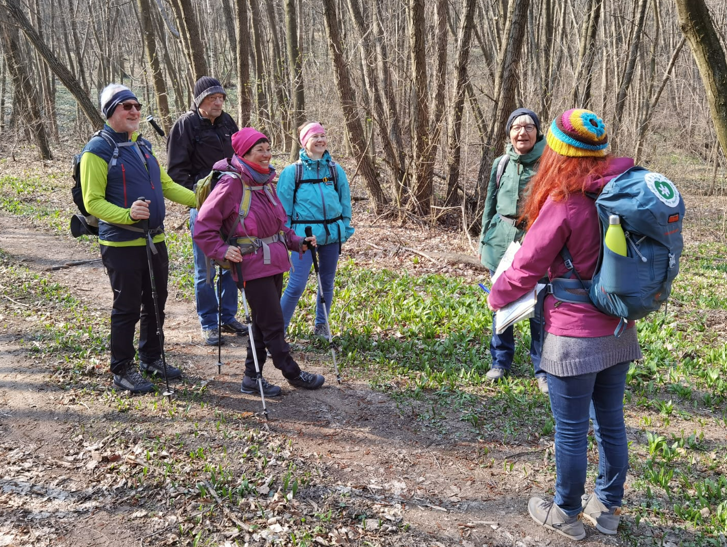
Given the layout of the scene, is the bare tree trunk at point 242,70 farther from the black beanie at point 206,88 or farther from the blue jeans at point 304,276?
the blue jeans at point 304,276

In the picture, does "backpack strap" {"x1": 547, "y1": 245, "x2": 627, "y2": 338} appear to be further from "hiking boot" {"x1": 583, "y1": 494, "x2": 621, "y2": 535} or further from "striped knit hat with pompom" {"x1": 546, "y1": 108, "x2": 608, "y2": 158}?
"hiking boot" {"x1": 583, "y1": 494, "x2": 621, "y2": 535}

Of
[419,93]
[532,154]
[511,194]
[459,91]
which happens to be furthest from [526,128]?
[419,93]

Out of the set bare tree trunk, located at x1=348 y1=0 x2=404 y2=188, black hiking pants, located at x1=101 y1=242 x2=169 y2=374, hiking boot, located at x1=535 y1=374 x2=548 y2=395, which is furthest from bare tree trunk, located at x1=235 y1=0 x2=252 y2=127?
hiking boot, located at x1=535 y1=374 x2=548 y2=395

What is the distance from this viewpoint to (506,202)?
509 centimetres

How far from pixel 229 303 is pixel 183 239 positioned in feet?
15.7

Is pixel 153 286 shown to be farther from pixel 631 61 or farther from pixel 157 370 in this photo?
pixel 631 61

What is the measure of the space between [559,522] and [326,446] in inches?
72.1

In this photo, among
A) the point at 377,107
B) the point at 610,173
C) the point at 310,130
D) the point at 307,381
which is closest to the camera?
the point at 610,173

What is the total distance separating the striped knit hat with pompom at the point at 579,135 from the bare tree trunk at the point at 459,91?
27.3 ft

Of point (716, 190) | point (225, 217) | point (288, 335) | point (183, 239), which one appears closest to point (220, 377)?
point (288, 335)

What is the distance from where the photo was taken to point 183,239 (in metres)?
10.8

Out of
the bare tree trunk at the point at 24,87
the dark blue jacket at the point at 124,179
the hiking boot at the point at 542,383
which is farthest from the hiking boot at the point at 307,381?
the bare tree trunk at the point at 24,87

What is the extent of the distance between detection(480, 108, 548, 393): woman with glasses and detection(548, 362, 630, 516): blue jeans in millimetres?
1668

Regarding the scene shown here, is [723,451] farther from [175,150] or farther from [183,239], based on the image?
[183,239]
